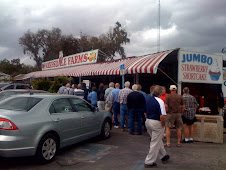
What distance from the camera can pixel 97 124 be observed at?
626 cm

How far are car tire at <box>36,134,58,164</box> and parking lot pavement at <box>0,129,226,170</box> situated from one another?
147 mm

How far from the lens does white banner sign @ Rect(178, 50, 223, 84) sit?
868 centimetres

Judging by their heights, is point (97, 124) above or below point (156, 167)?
above

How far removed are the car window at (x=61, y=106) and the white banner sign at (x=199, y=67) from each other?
5.20 m

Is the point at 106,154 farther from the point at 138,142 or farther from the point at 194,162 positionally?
the point at 194,162

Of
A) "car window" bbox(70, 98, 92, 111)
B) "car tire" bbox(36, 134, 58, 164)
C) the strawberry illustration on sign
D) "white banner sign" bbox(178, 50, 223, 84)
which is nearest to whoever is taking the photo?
"car tire" bbox(36, 134, 58, 164)

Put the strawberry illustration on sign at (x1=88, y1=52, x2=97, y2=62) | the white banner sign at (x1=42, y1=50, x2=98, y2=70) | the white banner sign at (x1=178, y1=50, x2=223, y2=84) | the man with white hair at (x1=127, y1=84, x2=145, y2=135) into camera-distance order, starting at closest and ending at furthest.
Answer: the man with white hair at (x1=127, y1=84, x2=145, y2=135), the white banner sign at (x1=178, y1=50, x2=223, y2=84), the strawberry illustration on sign at (x1=88, y1=52, x2=97, y2=62), the white banner sign at (x1=42, y1=50, x2=98, y2=70)

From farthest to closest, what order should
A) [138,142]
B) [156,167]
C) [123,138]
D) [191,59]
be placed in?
[191,59] → [123,138] → [138,142] → [156,167]

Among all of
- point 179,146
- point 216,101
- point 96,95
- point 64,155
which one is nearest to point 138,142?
point 179,146

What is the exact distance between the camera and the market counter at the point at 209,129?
254 inches

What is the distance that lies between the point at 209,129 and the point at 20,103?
5629 mm

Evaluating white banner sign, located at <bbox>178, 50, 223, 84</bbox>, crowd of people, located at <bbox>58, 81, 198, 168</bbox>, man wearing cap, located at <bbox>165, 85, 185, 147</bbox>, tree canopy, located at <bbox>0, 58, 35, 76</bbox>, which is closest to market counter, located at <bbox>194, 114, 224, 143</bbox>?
crowd of people, located at <bbox>58, 81, 198, 168</bbox>

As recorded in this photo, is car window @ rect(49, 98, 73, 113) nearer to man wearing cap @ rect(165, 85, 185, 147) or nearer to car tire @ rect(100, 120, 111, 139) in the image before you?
car tire @ rect(100, 120, 111, 139)

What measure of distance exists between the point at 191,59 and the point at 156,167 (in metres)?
5.91
